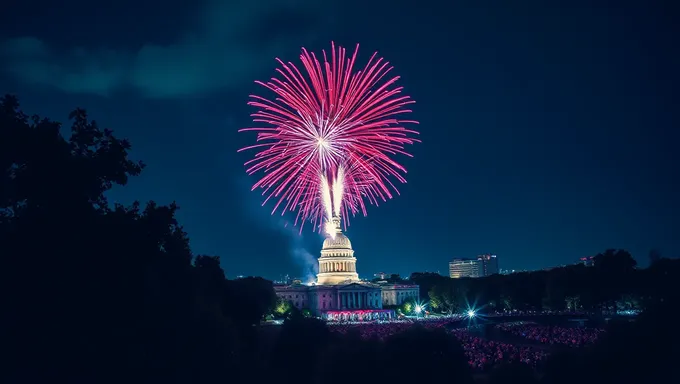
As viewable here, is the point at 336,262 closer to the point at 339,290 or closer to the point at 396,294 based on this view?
the point at 339,290

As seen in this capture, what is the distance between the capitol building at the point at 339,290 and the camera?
550ft

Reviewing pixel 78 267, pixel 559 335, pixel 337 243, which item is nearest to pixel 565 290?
pixel 559 335

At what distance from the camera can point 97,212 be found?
97.2 ft

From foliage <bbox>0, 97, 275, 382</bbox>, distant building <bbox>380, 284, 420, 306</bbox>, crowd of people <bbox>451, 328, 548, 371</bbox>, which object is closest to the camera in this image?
foliage <bbox>0, 97, 275, 382</bbox>

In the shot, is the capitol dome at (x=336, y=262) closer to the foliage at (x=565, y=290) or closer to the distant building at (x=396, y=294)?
the distant building at (x=396, y=294)

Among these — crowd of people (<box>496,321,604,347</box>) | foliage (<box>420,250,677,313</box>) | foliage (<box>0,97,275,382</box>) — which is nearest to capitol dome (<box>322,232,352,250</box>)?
foliage (<box>420,250,677,313</box>)

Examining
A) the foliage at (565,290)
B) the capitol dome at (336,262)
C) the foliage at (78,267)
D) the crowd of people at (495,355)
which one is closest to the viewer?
the foliage at (78,267)

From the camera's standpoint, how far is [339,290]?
168000 millimetres

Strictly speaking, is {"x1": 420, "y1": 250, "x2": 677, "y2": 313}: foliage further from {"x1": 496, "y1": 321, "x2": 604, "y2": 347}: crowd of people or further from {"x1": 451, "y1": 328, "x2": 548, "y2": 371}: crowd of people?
{"x1": 451, "y1": 328, "x2": 548, "y2": 371}: crowd of people

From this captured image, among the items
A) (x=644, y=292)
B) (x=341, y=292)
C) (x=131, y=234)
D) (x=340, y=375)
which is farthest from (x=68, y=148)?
(x=341, y=292)

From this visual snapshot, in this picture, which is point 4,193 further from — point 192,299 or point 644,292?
point 644,292

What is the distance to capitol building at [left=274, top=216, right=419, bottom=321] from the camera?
168 m

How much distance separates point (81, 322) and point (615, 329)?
27.7m

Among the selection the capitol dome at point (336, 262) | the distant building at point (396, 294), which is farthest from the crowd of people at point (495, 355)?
the distant building at point (396, 294)
